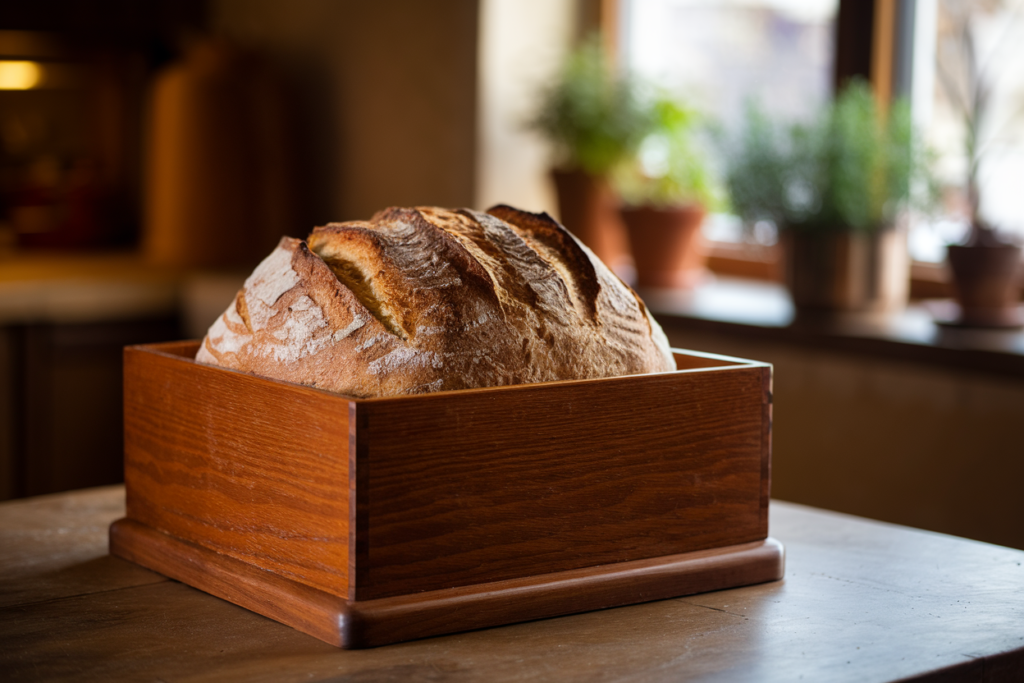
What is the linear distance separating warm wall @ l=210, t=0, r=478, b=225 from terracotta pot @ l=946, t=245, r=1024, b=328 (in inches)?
46.2

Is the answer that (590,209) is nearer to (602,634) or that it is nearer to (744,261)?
(744,261)

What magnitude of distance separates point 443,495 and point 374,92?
232 cm

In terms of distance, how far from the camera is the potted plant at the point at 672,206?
2.42 m

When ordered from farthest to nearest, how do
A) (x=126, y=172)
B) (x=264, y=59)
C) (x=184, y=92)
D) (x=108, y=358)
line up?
(x=126, y=172) → (x=264, y=59) → (x=184, y=92) → (x=108, y=358)

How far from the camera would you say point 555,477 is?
2.95 ft

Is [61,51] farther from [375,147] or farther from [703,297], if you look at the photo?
[703,297]

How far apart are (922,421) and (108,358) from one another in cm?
181

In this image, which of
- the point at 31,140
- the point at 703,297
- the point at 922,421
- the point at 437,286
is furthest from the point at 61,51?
the point at 437,286

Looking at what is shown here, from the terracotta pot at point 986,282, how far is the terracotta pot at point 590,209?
819 mm

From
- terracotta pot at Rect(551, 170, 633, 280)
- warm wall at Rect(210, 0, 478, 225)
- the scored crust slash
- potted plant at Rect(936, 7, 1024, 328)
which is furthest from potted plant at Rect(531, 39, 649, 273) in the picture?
the scored crust slash

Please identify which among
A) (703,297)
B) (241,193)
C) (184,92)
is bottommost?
(703,297)

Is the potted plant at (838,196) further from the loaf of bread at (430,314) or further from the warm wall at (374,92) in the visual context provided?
the loaf of bread at (430,314)

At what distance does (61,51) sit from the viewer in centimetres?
339

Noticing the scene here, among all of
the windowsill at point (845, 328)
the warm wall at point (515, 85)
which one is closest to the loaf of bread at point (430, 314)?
the windowsill at point (845, 328)
